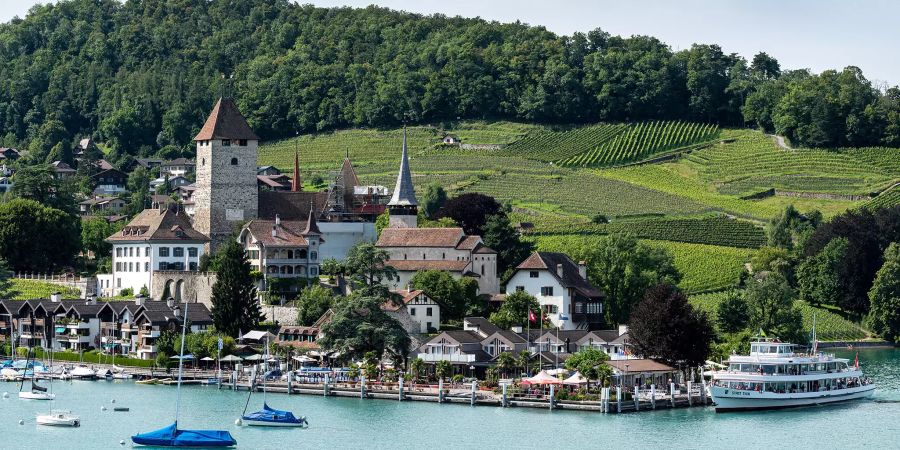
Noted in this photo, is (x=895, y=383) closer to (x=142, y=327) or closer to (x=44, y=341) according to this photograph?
(x=142, y=327)

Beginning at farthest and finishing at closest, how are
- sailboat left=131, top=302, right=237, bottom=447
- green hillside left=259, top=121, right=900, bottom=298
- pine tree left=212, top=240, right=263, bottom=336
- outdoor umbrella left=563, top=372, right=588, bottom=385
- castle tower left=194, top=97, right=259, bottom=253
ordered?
green hillside left=259, top=121, right=900, bottom=298
castle tower left=194, top=97, right=259, bottom=253
pine tree left=212, top=240, right=263, bottom=336
outdoor umbrella left=563, top=372, right=588, bottom=385
sailboat left=131, top=302, right=237, bottom=447

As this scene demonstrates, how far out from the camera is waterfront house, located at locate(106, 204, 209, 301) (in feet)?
350

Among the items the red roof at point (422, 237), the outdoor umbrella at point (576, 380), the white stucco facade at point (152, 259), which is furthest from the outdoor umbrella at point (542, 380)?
the white stucco facade at point (152, 259)

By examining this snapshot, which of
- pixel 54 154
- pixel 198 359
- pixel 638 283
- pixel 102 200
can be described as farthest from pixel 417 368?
pixel 54 154

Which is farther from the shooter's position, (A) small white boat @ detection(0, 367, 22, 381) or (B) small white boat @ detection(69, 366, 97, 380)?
(B) small white boat @ detection(69, 366, 97, 380)

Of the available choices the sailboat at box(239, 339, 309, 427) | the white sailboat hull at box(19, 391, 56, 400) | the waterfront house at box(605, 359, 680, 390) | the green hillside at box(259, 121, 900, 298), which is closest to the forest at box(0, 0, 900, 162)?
the green hillside at box(259, 121, 900, 298)

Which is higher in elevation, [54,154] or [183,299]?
[54,154]

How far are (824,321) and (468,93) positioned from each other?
5898 centimetres

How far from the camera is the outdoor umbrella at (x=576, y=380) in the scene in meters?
81.9

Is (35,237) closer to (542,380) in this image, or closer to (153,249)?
(153,249)

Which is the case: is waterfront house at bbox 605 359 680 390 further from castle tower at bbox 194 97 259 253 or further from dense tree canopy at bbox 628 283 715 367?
castle tower at bbox 194 97 259 253

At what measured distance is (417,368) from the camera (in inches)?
3447

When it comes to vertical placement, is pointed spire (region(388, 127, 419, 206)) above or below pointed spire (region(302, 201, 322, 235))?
above

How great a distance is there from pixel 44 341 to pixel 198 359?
39.5ft
